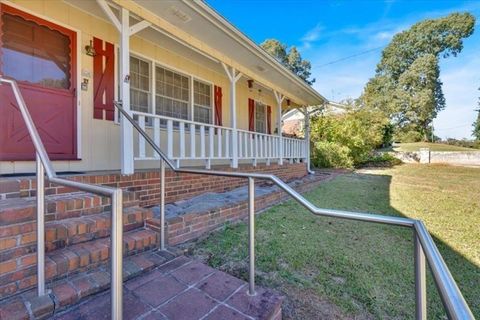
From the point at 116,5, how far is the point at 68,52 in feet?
3.48

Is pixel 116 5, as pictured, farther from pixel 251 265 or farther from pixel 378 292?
pixel 378 292

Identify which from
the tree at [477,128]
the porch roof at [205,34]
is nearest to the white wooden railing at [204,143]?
the porch roof at [205,34]

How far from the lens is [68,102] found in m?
3.73

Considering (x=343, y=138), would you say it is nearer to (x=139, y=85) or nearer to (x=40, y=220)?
(x=139, y=85)

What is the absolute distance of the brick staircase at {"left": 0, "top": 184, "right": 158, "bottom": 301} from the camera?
181cm

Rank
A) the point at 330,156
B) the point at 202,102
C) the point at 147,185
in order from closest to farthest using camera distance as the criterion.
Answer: the point at 147,185 < the point at 202,102 < the point at 330,156

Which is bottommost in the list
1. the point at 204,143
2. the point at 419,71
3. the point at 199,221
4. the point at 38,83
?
the point at 199,221

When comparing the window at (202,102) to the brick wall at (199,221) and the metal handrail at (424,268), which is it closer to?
the brick wall at (199,221)

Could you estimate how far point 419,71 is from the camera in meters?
28.4

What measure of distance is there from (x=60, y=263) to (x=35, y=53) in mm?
3096

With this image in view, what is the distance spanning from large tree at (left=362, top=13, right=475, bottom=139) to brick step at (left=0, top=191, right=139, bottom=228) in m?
29.8

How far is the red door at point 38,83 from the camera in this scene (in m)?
3.16

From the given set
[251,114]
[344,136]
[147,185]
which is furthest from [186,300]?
[344,136]

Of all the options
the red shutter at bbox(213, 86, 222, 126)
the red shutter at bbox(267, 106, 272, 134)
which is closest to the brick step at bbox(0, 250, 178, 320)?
the red shutter at bbox(213, 86, 222, 126)
